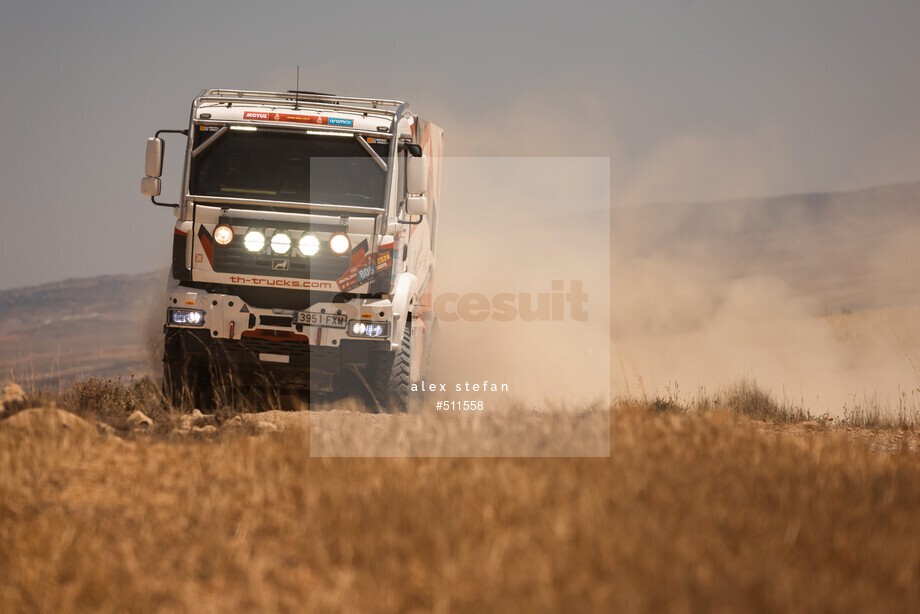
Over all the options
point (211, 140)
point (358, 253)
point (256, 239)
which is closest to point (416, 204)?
point (358, 253)

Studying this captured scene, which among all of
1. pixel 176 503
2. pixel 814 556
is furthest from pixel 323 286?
pixel 814 556

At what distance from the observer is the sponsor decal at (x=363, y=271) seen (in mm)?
10477

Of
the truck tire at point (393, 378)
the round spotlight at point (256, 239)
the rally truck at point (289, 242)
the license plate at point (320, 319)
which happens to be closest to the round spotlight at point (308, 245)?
the rally truck at point (289, 242)

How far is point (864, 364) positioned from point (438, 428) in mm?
30996

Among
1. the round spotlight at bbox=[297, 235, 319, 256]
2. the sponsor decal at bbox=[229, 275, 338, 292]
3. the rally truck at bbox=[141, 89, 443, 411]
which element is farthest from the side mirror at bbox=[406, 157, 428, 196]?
the sponsor decal at bbox=[229, 275, 338, 292]

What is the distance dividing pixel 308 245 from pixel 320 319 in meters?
0.85

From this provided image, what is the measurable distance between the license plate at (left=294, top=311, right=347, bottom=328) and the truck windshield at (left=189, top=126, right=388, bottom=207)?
4.16 ft

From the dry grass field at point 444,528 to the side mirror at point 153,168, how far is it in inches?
159

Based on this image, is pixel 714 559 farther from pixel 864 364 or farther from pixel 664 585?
pixel 864 364

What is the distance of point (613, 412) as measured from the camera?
1020 cm

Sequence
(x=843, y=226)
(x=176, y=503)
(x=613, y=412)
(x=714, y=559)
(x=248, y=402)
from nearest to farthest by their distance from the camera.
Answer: (x=714, y=559), (x=176, y=503), (x=613, y=412), (x=248, y=402), (x=843, y=226)

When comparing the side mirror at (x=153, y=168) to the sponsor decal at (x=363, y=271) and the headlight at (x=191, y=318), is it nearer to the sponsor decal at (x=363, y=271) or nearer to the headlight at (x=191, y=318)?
the headlight at (x=191, y=318)

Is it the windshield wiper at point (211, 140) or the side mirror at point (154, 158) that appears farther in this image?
the side mirror at point (154, 158)

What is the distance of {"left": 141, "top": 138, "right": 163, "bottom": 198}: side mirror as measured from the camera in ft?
36.2
